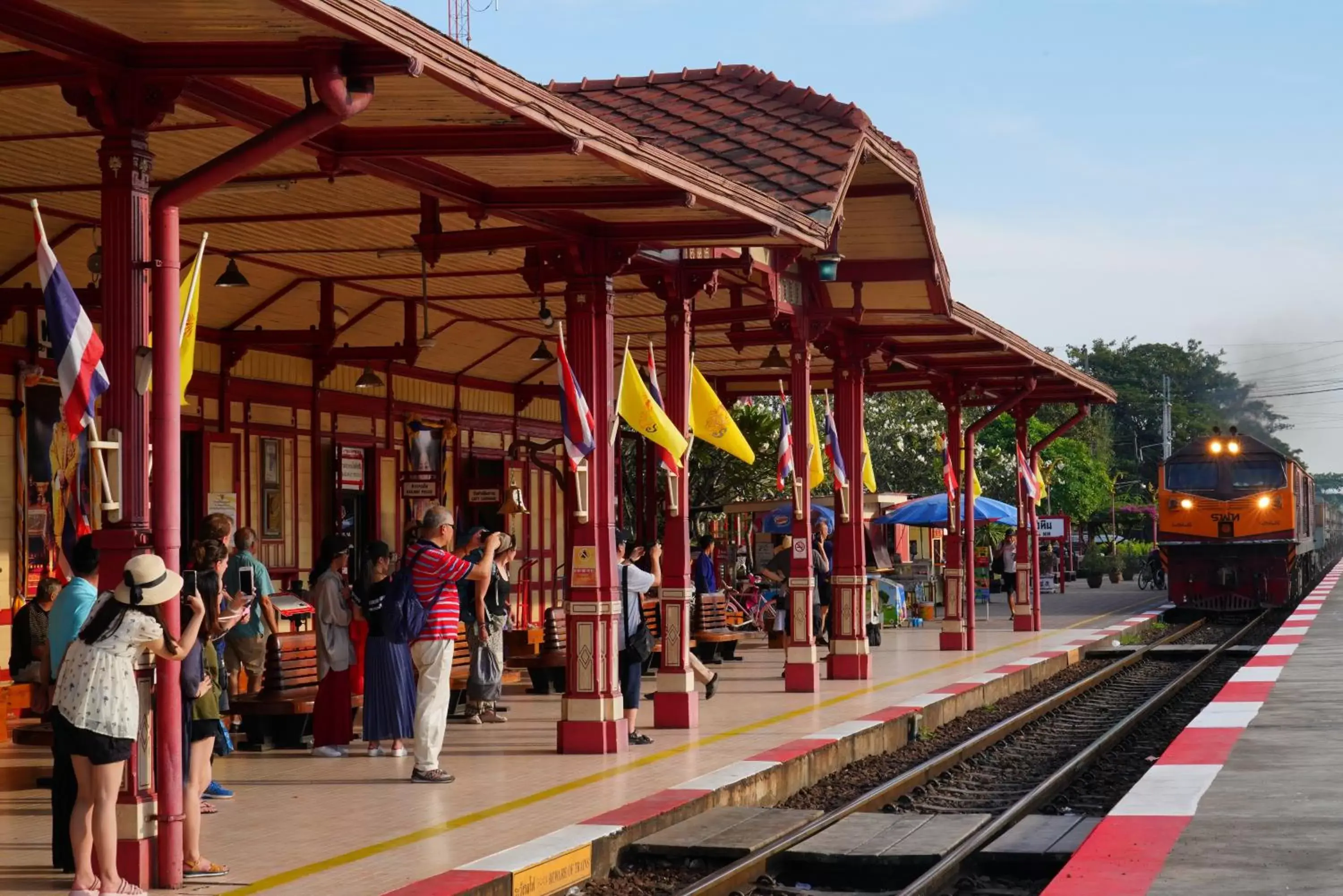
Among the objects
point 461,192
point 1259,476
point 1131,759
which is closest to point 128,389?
point 461,192

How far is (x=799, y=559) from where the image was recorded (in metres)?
17.6

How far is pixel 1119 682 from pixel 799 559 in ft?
21.9

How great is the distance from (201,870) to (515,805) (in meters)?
2.47

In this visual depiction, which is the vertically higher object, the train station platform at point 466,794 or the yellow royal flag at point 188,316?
the yellow royal flag at point 188,316

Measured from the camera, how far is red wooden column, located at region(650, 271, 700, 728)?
14.2 m

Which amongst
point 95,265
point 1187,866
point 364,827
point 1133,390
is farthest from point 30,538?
point 1133,390

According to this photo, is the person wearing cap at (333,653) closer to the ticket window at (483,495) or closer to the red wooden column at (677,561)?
the red wooden column at (677,561)

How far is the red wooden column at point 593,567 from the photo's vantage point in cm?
1259

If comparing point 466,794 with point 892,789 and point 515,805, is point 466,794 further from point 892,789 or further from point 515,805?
point 892,789

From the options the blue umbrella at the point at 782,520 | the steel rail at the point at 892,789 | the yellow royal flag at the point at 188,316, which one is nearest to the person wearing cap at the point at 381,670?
the steel rail at the point at 892,789

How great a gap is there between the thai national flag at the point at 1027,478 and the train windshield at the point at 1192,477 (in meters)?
8.36

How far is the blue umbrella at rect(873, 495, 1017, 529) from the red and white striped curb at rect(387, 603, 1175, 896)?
14333 mm

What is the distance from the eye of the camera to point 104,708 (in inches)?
292

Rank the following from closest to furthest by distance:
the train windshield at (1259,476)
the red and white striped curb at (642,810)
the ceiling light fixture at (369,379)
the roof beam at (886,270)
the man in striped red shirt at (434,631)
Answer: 1. the red and white striped curb at (642,810)
2. the man in striped red shirt at (434,631)
3. the roof beam at (886,270)
4. the ceiling light fixture at (369,379)
5. the train windshield at (1259,476)
